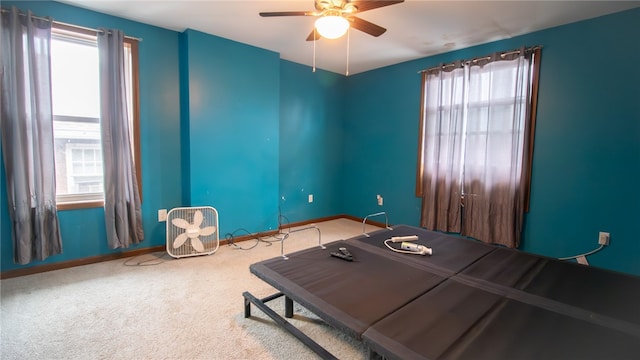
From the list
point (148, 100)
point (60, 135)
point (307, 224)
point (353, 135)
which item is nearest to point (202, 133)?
point (148, 100)

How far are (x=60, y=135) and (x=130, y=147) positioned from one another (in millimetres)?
575

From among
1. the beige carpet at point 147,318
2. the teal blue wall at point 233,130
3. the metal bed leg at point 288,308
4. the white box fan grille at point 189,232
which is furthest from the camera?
the teal blue wall at point 233,130

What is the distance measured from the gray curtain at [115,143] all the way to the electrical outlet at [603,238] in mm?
4596

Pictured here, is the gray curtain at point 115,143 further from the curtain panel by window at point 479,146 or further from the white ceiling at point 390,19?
the curtain panel by window at point 479,146

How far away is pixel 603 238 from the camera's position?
2.67 metres

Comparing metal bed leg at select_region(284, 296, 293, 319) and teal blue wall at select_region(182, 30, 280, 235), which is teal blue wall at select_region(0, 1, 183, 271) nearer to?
teal blue wall at select_region(182, 30, 280, 235)

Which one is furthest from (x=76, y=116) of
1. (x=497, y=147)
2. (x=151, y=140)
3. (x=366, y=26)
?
(x=497, y=147)

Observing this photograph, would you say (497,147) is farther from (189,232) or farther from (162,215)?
(162,215)

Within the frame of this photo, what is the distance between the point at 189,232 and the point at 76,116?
1556 millimetres

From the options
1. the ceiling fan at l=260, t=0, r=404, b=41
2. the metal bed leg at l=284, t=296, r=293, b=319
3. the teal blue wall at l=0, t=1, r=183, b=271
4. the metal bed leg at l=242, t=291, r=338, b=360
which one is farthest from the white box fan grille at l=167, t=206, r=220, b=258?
the ceiling fan at l=260, t=0, r=404, b=41

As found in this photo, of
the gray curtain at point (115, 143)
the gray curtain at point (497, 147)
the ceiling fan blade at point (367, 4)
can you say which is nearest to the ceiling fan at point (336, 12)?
the ceiling fan blade at point (367, 4)

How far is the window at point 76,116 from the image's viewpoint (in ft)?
8.77

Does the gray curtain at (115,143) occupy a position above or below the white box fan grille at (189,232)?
above

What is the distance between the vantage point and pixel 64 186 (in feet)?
9.02
